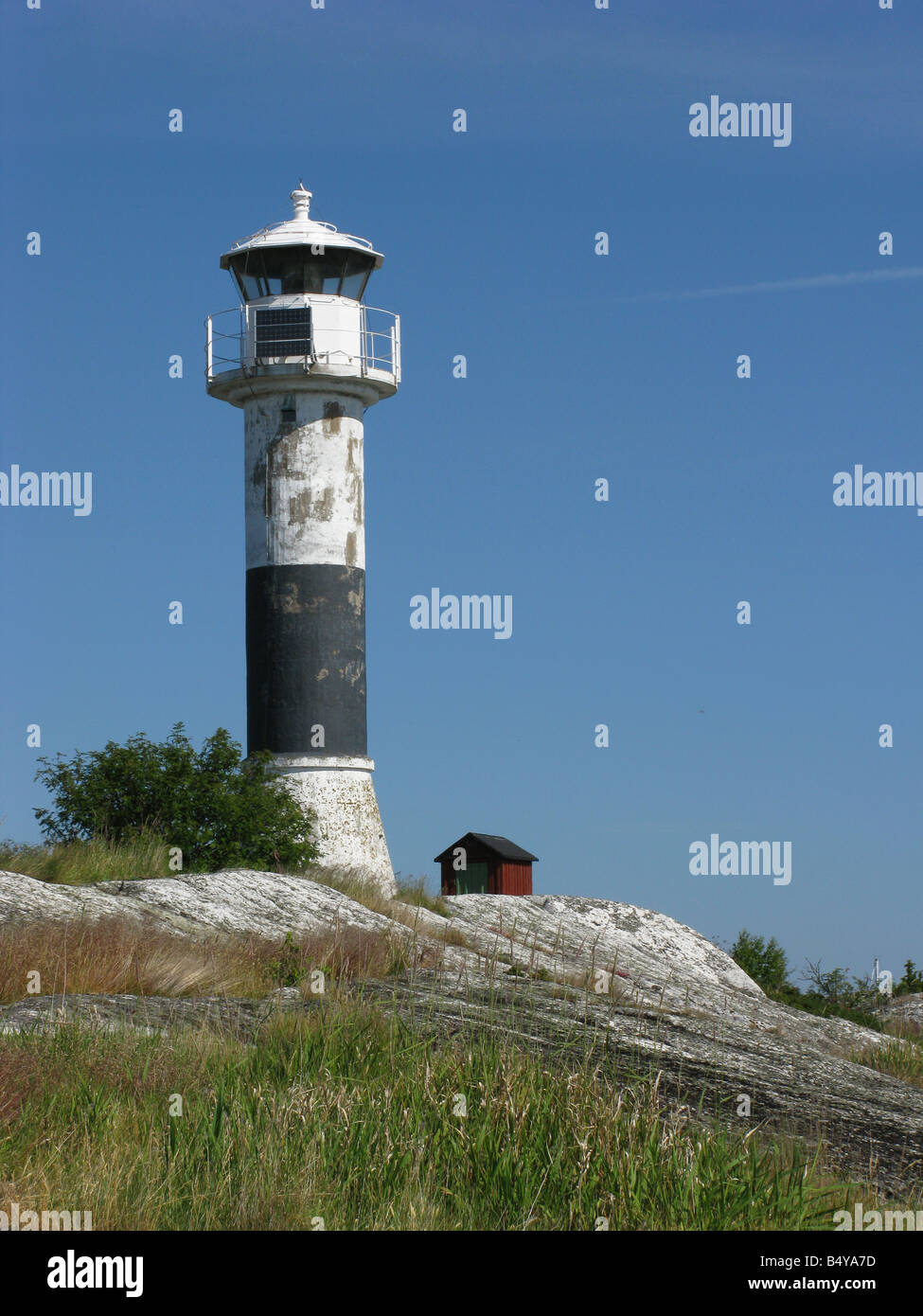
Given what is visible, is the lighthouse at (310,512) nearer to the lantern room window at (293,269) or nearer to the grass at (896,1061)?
the lantern room window at (293,269)

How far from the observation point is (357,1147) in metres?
7.75

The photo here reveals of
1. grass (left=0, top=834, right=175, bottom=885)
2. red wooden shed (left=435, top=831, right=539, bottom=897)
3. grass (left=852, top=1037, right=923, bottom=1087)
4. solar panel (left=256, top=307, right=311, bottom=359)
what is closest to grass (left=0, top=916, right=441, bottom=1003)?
grass (left=0, top=834, right=175, bottom=885)

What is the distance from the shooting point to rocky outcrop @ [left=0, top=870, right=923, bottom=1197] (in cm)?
1008

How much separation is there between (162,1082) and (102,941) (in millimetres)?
3897

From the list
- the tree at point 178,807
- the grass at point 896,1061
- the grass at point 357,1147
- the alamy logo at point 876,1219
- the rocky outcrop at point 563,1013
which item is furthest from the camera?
the tree at point 178,807

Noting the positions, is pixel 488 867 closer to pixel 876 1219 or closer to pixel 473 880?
pixel 473 880

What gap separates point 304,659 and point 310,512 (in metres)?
2.73

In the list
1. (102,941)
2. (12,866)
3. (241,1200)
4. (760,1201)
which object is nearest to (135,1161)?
(241,1200)

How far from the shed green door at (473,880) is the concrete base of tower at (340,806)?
5230 millimetres

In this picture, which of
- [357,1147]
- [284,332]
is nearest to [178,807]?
[284,332]

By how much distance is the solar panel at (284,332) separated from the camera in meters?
29.2

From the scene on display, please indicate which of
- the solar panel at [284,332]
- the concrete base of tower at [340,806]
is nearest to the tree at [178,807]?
the concrete base of tower at [340,806]

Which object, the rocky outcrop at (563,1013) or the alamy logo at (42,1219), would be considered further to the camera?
the rocky outcrop at (563,1013)

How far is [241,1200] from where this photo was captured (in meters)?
6.96
